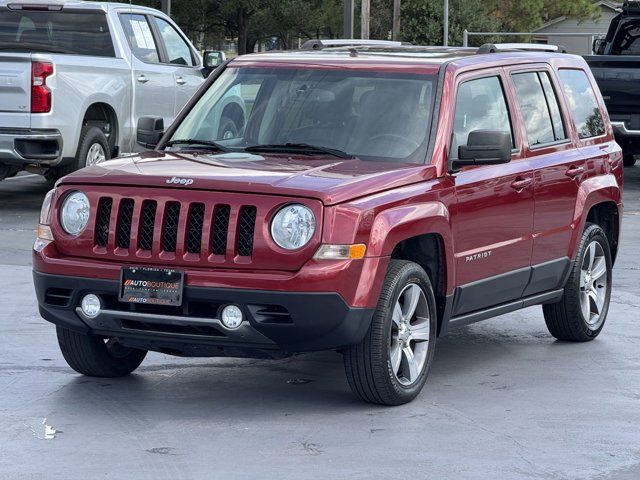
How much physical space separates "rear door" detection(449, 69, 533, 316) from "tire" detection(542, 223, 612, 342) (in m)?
0.73

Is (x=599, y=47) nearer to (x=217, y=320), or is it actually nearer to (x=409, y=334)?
(x=409, y=334)

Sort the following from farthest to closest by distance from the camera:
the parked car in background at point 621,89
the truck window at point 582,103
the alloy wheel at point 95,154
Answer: the parked car in background at point 621,89
the alloy wheel at point 95,154
the truck window at point 582,103

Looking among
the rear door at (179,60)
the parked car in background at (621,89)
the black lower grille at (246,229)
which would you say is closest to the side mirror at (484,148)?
the black lower grille at (246,229)

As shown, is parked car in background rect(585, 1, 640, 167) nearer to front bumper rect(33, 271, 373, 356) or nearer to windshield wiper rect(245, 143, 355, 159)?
windshield wiper rect(245, 143, 355, 159)

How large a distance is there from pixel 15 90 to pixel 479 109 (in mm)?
7538

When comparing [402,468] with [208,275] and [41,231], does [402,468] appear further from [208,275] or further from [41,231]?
[41,231]

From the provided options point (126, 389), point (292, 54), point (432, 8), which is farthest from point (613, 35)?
point (432, 8)

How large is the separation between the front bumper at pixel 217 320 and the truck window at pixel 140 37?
9690 millimetres

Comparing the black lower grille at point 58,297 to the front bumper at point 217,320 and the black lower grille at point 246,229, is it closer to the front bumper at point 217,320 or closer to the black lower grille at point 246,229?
the front bumper at point 217,320

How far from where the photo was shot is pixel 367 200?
6828 mm

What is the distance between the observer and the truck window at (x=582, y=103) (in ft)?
30.2

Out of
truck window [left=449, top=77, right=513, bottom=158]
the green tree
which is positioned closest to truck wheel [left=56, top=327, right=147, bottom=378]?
truck window [left=449, top=77, right=513, bottom=158]

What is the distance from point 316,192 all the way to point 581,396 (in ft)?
6.33

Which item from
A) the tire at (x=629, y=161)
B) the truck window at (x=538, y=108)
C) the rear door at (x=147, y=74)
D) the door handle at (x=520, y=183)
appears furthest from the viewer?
the tire at (x=629, y=161)
